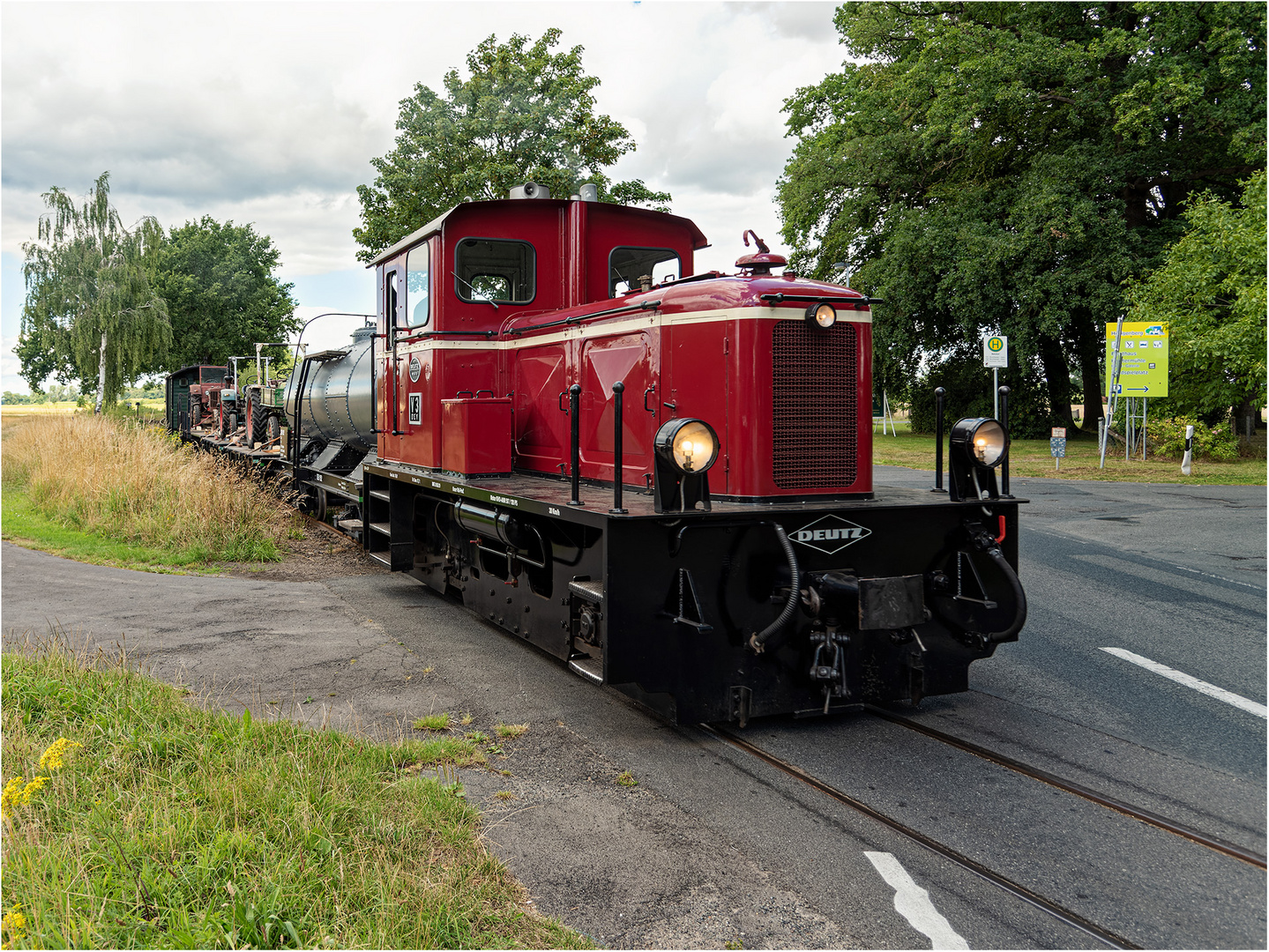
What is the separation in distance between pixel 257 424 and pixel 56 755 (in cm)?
1342

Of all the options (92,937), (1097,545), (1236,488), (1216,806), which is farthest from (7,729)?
(1236,488)

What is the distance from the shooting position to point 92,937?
2.40m

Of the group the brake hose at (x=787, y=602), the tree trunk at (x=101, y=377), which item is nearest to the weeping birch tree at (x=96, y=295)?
the tree trunk at (x=101, y=377)

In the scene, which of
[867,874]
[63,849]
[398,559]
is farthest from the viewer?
[398,559]

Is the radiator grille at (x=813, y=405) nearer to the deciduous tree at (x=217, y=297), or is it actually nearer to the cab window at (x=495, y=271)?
the cab window at (x=495, y=271)

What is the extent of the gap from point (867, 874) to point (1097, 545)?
8122 mm

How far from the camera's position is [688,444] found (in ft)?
13.6

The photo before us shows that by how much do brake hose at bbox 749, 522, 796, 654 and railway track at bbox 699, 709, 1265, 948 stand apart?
0.56m

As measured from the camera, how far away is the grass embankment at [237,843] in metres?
2.49

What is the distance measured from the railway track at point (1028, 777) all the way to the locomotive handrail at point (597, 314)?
250cm

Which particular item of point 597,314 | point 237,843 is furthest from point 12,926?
point 597,314

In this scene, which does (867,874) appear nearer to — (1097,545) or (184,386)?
(1097,545)

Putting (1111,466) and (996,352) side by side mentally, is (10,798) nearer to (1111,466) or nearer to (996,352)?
(996,352)

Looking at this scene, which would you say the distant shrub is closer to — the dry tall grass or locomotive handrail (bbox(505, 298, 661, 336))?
locomotive handrail (bbox(505, 298, 661, 336))
